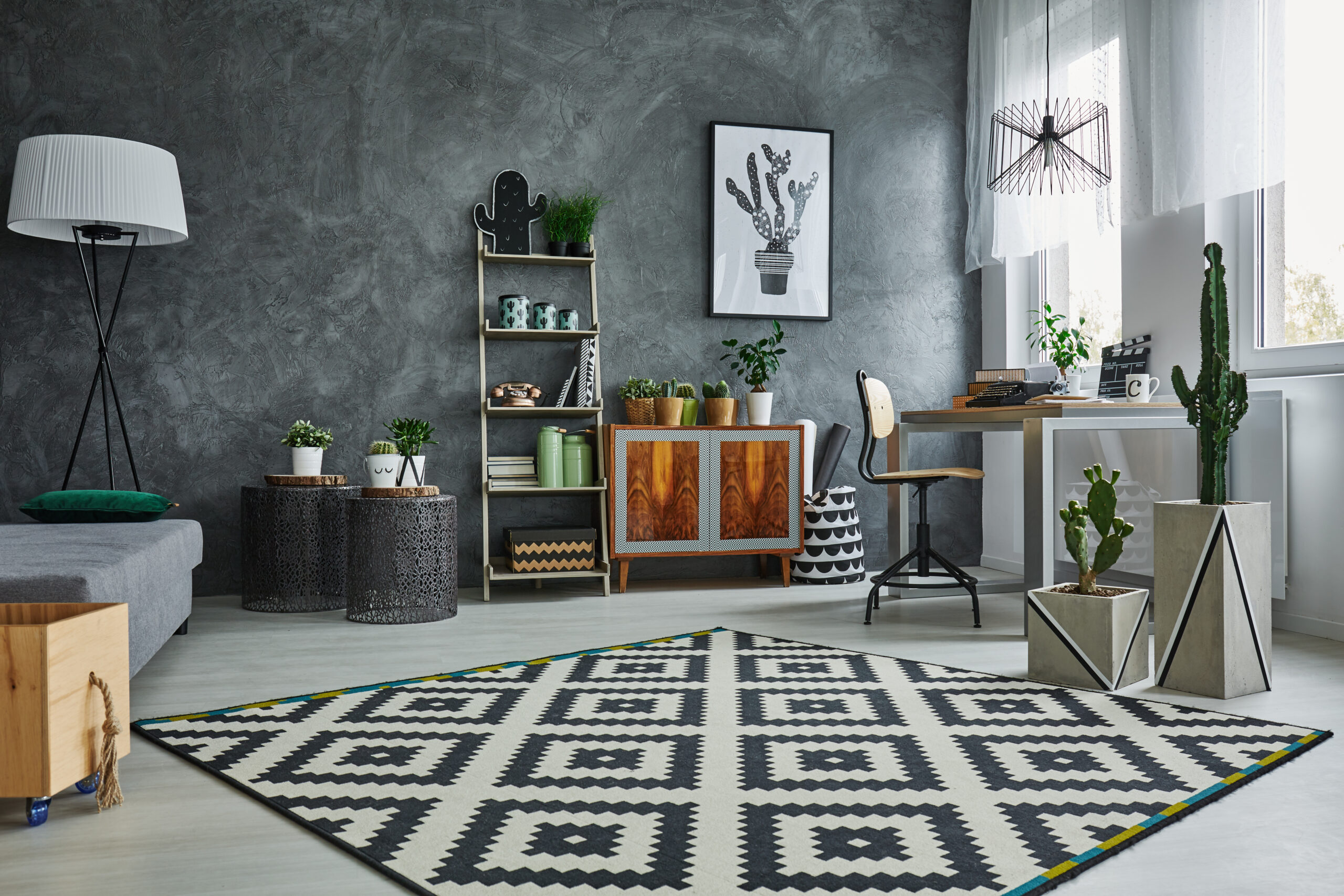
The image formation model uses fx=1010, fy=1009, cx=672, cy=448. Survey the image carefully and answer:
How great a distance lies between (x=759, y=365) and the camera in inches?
193

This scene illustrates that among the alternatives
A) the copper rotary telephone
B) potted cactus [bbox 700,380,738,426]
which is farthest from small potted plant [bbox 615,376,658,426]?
the copper rotary telephone

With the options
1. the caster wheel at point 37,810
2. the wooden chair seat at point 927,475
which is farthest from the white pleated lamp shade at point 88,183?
the wooden chair seat at point 927,475

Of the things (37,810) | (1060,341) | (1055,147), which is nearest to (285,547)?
(37,810)

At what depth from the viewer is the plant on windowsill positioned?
163 inches

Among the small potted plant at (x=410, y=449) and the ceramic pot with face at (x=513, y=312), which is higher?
the ceramic pot with face at (x=513, y=312)

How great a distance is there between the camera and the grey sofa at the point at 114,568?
2.20m

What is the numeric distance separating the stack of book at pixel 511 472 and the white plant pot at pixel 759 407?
1069mm

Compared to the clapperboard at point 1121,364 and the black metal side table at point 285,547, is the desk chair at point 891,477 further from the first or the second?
the black metal side table at point 285,547

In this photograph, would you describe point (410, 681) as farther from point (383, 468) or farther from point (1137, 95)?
point (1137, 95)

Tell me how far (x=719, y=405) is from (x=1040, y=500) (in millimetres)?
1742

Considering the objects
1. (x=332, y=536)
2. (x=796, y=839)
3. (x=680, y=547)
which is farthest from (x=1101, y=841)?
(x=332, y=536)

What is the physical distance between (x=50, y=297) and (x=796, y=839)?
4065 millimetres

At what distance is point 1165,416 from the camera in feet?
11.6

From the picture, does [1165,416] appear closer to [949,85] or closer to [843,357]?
[843,357]
